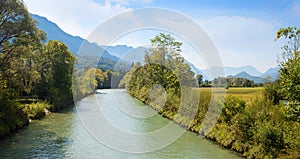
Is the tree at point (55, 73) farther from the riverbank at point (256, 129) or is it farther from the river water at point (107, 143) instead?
the riverbank at point (256, 129)

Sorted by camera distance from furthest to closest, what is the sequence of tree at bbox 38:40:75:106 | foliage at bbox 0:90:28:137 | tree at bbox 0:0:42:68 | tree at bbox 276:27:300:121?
1. tree at bbox 38:40:75:106
2. tree at bbox 0:0:42:68
3. foliage at bbox 0:90:28:137
4. tree at bbox 276:27:300:121

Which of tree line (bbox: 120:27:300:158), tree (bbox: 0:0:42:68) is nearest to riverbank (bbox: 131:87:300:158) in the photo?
tree line (bbox: 120:27:300:158)

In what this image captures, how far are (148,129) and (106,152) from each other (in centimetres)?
676

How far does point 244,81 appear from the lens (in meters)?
43.6

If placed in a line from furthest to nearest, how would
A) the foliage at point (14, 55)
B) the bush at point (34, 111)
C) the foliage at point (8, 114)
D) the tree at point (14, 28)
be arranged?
the bush at point (34, 111)
the tree at point (14, 28)
the foliage at point (14, 55)
the foliage at point (8, 114)

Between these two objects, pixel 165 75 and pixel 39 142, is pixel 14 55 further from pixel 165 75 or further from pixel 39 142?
pixel 165 75

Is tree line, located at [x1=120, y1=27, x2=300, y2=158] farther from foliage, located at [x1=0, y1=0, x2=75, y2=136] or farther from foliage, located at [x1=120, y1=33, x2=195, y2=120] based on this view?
foliage, located at [x1=0, y1=0, x2=75, y2=136]

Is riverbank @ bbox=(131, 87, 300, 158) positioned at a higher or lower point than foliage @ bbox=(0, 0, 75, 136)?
lower

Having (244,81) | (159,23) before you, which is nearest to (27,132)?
(159,23)

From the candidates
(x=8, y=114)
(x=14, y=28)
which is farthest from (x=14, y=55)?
(x=8, y=114)

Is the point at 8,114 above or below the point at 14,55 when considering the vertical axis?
below

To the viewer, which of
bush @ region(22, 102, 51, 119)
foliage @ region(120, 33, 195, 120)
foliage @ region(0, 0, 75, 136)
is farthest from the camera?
foliage @ region(120, 33, 195, 120)

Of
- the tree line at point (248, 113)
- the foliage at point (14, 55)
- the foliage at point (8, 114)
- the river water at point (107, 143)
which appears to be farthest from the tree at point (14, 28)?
the tree line at point (248, 113)

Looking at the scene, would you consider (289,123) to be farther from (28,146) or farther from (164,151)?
(28,146)
